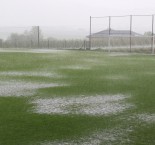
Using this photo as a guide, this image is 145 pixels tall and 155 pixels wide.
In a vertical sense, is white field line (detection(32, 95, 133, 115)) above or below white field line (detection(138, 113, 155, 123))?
above

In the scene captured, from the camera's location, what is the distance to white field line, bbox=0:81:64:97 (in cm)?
1093

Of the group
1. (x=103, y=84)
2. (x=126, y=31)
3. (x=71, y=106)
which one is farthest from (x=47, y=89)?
(x=126, y=31)

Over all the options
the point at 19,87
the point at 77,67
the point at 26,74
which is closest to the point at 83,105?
the point at 19,87

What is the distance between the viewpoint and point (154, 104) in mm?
9242

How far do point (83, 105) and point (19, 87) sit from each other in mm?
3238

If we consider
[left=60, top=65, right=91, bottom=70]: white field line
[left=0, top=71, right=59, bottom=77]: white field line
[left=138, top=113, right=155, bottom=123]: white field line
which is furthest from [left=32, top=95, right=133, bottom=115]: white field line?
[left=60, top=65, right=91, bottom=70]: white field line

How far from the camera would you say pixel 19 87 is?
39.3 feet

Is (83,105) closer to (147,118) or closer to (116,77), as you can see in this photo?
(147,118)

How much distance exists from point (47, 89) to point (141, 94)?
2614mm

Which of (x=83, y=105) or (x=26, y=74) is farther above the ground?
(x=26, y=74)

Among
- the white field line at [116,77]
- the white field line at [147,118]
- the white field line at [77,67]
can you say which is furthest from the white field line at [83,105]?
the white field line at [77,67]

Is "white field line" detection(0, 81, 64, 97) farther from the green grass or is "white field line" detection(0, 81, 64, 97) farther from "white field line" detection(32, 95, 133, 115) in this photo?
"white field line" detection(32, 95, 133, 115)

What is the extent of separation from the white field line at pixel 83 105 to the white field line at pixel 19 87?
121cm

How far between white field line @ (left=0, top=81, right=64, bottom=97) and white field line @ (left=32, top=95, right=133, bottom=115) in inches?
47.8
